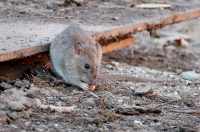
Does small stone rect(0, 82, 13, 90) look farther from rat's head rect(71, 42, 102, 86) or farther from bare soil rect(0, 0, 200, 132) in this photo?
rat's head rect(71, 42, 102, 86)

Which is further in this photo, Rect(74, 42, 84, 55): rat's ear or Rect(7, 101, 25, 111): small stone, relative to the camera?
Rect(74, 42, 84, 55): rat's ear

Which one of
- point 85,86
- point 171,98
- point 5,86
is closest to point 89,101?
point 85,86

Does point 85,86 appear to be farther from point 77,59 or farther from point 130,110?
point 130,110

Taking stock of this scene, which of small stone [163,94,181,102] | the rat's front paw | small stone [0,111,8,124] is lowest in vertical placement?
small stone [163,94,181,102]

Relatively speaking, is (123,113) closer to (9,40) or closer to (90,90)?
(90,90)

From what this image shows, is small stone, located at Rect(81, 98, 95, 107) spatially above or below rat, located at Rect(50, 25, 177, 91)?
below

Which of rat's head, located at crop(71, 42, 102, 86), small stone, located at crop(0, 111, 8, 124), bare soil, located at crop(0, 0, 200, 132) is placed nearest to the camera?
small stone, located at crop(0, 111, 8, 124)

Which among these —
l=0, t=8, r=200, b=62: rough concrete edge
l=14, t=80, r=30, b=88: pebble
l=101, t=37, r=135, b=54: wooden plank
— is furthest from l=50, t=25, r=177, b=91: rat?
l=101, t=37, r=135, b=54: wooden plank

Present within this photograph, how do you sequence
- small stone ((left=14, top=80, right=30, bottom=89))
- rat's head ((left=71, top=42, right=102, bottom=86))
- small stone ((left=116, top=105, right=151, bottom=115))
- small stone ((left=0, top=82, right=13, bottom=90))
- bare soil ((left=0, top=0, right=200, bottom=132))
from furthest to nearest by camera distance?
rat's head ((left=71, top=42, right=102, bottom=86))
small stone ((left=14, top=80, right=30, bottom=89))
small stone ((left=0, top=82, right=13, bottom=90))
small stone ((left=116, top=105, right=151, bottom=115))
bare soil ((left=0, top=0, right=200, bottom=132))
